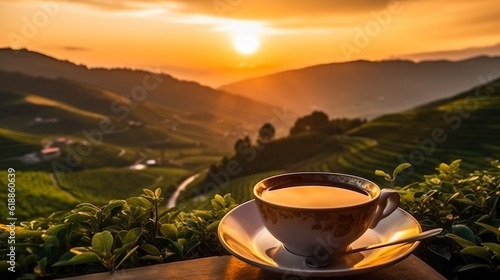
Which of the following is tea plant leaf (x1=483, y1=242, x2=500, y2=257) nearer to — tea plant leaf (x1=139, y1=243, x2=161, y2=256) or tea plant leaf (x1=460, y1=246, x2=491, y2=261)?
tea plant leaf (x1=460, y1=246, x2=491, y2=261)

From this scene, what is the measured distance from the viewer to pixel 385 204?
0.92 metres

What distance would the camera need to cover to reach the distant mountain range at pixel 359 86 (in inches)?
4026

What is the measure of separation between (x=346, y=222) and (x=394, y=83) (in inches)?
4843

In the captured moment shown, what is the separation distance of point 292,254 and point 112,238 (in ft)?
1.33

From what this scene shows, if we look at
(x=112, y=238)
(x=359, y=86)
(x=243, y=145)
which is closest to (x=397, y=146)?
(x=243, y=145)

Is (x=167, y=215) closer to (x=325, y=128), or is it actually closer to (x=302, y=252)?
(x=302, y=252)

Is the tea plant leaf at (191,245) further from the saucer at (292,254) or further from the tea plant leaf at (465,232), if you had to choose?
the tea plant leaf at (465,232)

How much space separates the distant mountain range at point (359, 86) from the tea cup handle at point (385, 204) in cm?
9809

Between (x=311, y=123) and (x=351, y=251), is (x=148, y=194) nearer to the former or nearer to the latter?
(x=351, y=251)

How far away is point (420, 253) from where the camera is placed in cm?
107

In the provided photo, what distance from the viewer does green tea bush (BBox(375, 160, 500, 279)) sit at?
92 cm
